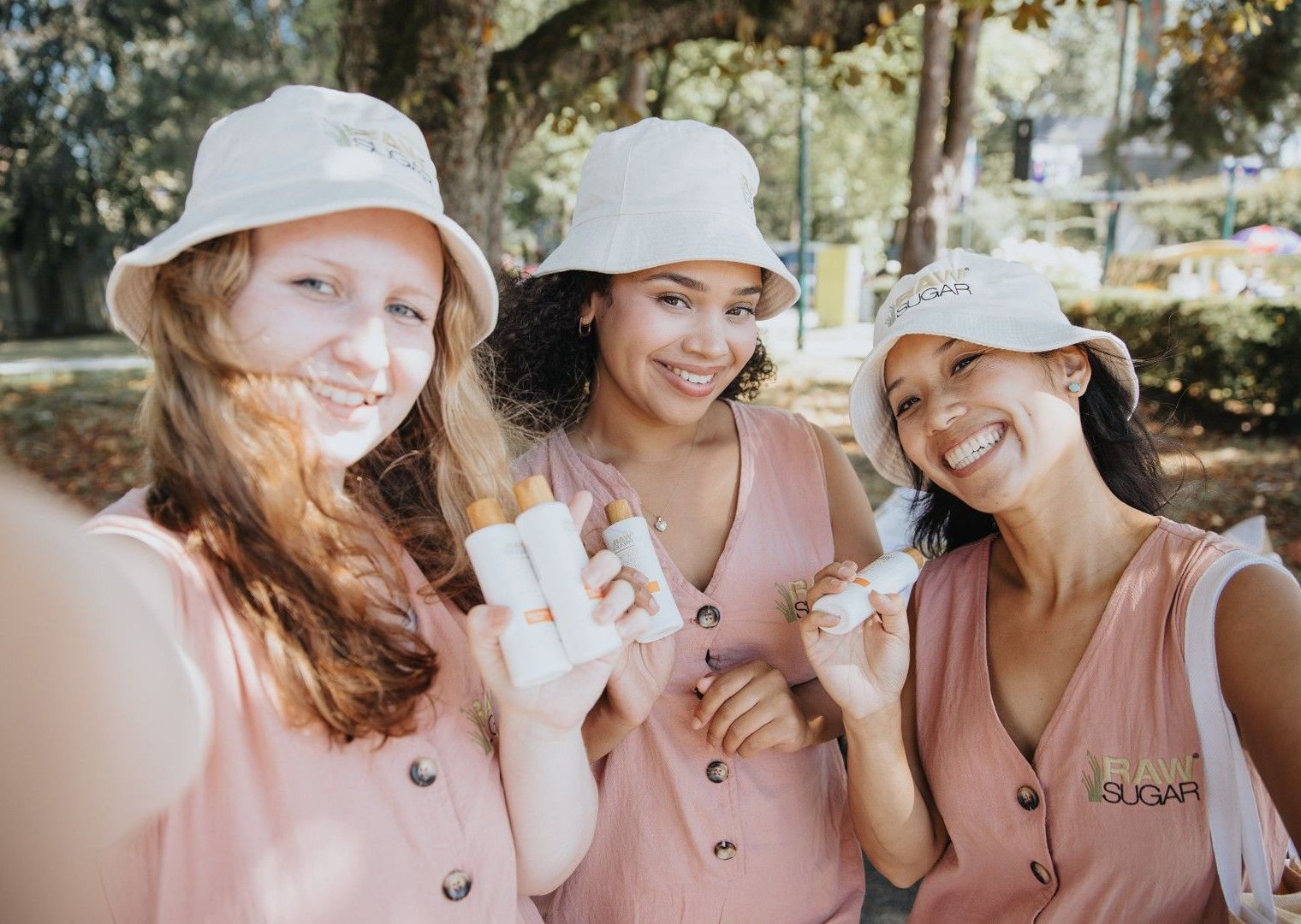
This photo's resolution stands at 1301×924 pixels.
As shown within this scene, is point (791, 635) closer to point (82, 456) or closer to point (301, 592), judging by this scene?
point (301, 592)

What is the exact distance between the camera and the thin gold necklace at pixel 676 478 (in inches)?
92.4

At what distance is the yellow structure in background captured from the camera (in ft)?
82.8

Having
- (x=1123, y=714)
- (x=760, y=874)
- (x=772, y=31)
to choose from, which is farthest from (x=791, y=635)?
(x=772, y=31)

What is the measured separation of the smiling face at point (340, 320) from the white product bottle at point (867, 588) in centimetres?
90

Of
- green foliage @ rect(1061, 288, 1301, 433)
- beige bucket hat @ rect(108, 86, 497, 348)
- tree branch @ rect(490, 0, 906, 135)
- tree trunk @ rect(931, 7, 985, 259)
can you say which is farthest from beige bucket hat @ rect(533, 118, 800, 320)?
green foliage @ rect(1061, 288, 1301, 433)

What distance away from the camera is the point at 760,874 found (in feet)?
7.00

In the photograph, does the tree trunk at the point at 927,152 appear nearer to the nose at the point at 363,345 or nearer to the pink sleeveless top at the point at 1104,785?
the pink sleeveless top at the point at 1104,785

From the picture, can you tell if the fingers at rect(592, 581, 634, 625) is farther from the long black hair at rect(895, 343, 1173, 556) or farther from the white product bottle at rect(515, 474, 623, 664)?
the long black hair at rect(895, 343, 1173, 556)

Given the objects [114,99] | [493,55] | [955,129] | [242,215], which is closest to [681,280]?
[242,215]

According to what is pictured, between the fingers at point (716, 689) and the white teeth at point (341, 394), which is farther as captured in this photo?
the fingers at point (716, 689)

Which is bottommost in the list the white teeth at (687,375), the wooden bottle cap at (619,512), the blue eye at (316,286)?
the wooden bottle cap at (619,512)

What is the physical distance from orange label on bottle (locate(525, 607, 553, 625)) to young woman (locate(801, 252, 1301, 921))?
65cm

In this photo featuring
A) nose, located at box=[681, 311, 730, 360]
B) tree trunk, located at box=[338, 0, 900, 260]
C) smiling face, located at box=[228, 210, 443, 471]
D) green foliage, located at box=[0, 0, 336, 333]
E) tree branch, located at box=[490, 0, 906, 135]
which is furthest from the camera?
green foliage, located at box=[0, 0, 336, 333]

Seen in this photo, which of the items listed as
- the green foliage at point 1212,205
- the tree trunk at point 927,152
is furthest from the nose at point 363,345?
the green foliage at point 1212,205
